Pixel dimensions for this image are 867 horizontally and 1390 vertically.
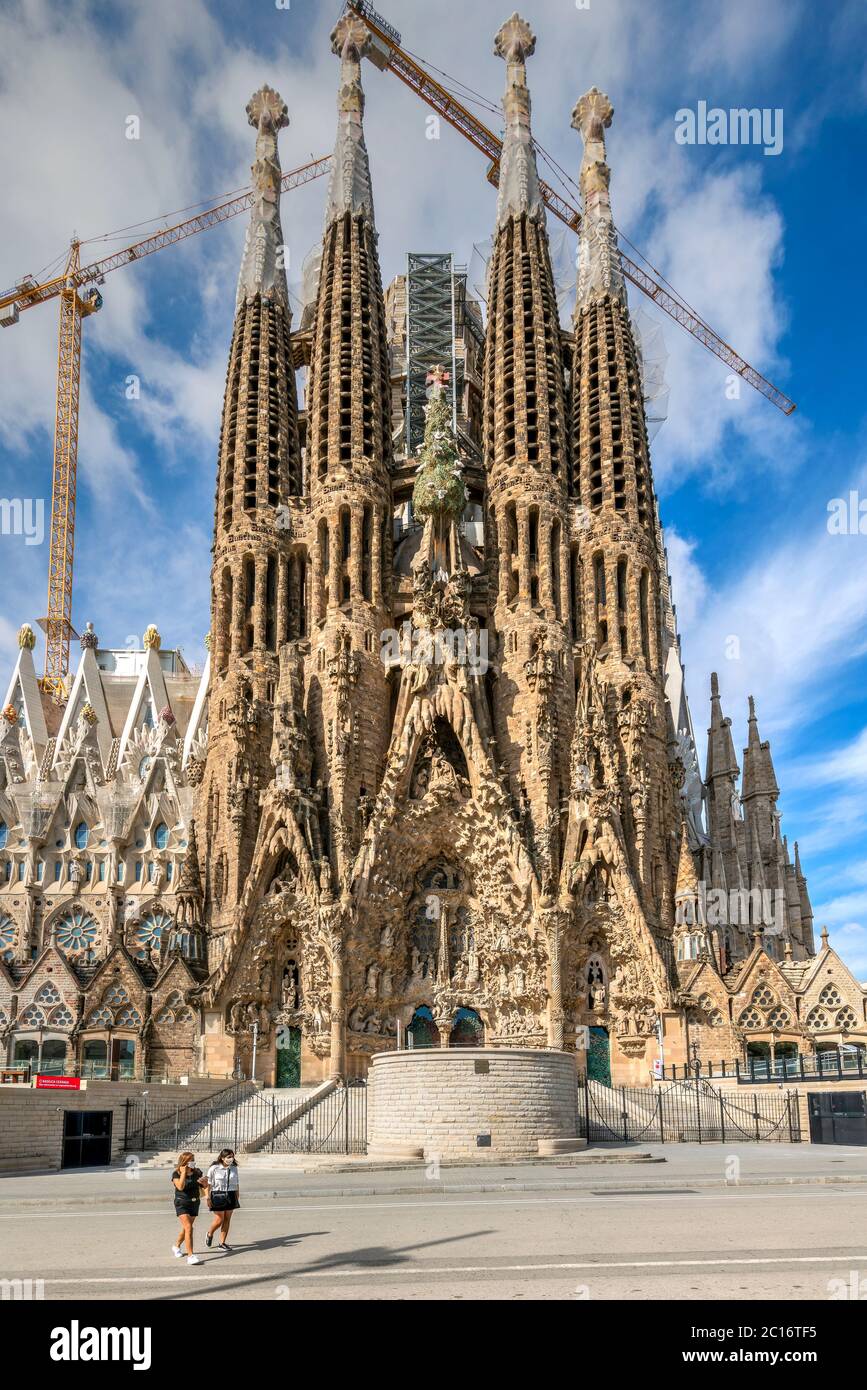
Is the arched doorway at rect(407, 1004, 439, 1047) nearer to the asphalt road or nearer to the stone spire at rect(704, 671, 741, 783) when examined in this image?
the stone spire at rect(704, 671, 741, 783)

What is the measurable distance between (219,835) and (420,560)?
1541cm

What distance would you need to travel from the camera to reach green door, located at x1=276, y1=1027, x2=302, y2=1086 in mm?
44250

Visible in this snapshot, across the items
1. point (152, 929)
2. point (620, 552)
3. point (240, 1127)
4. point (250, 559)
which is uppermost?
point (250, 559)

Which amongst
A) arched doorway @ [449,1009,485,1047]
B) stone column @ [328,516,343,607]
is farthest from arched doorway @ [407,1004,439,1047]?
stone column @ [328,516,343,607]

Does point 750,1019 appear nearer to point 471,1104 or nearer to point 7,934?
point 471,1104

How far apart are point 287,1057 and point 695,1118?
17.5m

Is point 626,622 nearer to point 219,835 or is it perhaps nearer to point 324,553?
point 324,553

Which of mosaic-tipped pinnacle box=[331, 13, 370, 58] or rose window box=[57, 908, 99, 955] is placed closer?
rose window box=[57, 908, 99, 955]

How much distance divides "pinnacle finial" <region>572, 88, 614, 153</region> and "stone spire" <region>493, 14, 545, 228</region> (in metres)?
3.03

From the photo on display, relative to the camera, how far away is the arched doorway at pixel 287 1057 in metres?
44.2

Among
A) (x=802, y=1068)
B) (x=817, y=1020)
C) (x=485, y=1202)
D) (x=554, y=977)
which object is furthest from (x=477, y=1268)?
(x=817, y=1020)

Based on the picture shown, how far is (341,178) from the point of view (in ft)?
195

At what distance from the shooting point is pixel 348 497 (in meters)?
A: 52.4

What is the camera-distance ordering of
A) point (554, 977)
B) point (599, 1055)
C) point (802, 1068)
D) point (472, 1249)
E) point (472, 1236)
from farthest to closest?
1. point (599, 1055)
2. point (554, 977)
3. point (802, 1068)
4. point (472, 1236)
5. point (472, 1249)
